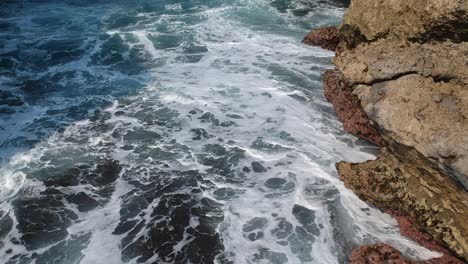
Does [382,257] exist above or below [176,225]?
above

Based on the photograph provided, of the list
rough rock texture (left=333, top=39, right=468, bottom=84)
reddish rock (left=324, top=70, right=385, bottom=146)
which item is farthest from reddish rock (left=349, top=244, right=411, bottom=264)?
rough rock texture (left=333, top=39, right=468, bottom=84)

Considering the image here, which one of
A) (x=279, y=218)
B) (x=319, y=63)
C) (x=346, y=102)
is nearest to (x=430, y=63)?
(x=346, y=102)

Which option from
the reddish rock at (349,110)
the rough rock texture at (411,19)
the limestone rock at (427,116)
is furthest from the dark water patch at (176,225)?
the rough rock texture at (411,19)

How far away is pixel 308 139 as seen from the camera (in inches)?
396

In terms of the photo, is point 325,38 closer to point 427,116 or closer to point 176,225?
point 427,116

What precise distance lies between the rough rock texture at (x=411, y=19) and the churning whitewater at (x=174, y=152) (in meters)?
2.87

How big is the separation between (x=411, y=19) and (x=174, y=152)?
6.48 meters

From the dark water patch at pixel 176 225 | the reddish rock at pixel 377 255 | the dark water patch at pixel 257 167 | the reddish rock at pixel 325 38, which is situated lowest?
the dark water patch at pixel 176 225

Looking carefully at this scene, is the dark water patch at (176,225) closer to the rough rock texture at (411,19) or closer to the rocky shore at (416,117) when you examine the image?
the rocky shore at (416,117)

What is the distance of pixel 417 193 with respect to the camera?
24.2 feet

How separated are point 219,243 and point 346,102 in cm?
575

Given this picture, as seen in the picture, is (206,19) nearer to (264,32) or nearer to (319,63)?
(264,32)

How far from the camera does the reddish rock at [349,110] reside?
9.68 m

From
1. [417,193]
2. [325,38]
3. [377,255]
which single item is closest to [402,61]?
[417,193]
